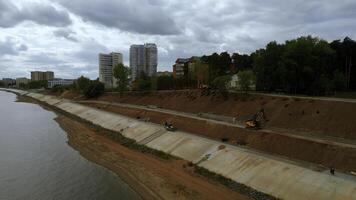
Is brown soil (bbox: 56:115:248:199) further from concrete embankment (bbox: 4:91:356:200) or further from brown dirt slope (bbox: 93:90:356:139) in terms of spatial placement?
brown dirt slope (bbox: 93:90:356:139)

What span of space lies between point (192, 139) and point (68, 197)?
2035 centimetres

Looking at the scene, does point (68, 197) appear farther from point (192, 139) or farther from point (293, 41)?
point (293, 41)

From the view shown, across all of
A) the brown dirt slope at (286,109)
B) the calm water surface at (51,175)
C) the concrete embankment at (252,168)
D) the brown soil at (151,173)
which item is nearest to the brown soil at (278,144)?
the concrete embankment at (252,168)

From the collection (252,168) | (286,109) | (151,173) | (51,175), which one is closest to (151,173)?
(151,173)

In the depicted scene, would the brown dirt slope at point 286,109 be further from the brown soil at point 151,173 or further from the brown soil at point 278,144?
the brown soil at point 151,173

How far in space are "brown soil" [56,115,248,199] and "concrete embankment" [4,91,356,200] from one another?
225cm

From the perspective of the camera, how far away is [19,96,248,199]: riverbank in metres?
33.2

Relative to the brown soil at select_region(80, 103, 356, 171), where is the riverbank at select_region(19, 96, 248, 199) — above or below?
below

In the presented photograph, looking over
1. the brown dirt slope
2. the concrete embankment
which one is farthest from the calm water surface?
the brown dirt slope

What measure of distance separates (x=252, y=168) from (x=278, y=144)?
25.7 ft

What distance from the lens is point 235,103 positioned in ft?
222

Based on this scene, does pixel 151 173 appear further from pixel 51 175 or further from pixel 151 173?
pixel 51 175

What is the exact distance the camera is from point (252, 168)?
1426 inches

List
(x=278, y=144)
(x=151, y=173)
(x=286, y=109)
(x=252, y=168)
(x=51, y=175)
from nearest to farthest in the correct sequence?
(x=252, y=168), (x=51, y=175), (x=151, y=173), (x=278, y=144), (x=286, y=109)
